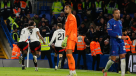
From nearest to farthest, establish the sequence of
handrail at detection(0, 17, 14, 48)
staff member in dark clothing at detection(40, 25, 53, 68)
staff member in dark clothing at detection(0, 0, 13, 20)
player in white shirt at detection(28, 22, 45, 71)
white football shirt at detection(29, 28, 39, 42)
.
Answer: player in white shirt at detection(28, 22, 45, 71)
white football shirt at detection(29, 28, 39, 42)
staff member in dark clothing at detection(40, 25, 53, 68)
handrail at detection(0, 17, 14, 48)
staff member in dark clothing at detection(0, 0, 13, 20)

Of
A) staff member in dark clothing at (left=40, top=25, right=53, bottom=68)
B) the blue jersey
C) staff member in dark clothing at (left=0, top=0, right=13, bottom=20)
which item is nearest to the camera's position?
the blue jersey

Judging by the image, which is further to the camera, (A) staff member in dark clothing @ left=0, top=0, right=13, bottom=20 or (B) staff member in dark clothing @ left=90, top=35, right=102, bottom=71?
(A) staff member in dark clothing @ left=0, top=0, right=13, bottom=20

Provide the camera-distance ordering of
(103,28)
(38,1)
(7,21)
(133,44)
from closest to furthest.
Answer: (133,44)
(103,28)
(7,21)
(38,1)

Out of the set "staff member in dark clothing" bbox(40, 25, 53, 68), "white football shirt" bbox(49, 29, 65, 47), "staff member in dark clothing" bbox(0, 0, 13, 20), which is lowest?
"staff member in dark clothing" bbox(40, 25, 53, 68)

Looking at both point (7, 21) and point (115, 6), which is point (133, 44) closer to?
point (115, 6)

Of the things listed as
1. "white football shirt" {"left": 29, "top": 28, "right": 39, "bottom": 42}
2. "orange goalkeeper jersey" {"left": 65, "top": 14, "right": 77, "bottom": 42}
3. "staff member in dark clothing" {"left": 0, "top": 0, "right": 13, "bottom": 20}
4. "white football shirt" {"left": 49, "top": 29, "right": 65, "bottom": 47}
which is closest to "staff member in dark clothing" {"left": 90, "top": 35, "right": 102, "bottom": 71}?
"white football shirt" {"left": 49, "top": 29, "right": 65, "bottom": 47}

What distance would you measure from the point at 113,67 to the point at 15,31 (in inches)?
350

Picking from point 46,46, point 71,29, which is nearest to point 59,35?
point 46,46

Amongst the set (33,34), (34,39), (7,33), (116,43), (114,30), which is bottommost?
(7,33)

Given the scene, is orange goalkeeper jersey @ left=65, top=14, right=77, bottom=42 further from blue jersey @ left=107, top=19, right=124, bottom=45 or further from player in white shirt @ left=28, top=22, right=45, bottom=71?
player in white shirt @ left=28, top=22, right=45, bottom=71

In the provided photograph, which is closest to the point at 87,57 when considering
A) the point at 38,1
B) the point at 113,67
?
the point at 113,67

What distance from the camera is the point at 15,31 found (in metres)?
22.4

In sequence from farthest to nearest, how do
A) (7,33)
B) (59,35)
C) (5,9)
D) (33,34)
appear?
(5,9) < (7,33) < (59,35) < (33,34)

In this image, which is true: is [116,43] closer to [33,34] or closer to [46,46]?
[33,34]
